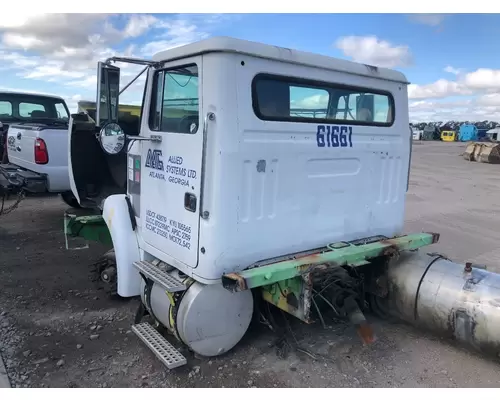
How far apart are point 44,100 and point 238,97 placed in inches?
291

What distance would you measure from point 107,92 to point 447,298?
3015 mm

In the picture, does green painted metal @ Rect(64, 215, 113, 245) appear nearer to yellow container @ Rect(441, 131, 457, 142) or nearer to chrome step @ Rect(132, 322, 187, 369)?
chrome step @ Rect(132, 322, 187, 369)

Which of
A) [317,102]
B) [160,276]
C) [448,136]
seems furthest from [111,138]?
[448,136]

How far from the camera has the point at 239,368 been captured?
3.44 meters

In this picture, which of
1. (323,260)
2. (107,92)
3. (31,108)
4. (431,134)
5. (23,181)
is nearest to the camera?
(107,92)

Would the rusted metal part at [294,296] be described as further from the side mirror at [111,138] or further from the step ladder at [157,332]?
the side mirror at [111,138]

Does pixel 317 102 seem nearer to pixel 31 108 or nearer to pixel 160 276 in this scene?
pixel 160 276

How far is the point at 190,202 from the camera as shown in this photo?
3229mm

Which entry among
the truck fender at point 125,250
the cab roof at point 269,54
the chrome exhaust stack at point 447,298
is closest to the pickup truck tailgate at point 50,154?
the truck fender at point 125,250

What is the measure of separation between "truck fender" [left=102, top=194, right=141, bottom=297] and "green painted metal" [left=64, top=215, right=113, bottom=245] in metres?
0.79

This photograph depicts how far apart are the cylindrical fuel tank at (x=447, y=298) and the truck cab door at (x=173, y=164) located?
1.82 meters

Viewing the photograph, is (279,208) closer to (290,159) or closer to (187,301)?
(290,159)

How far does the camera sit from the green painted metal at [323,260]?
3.04 m
